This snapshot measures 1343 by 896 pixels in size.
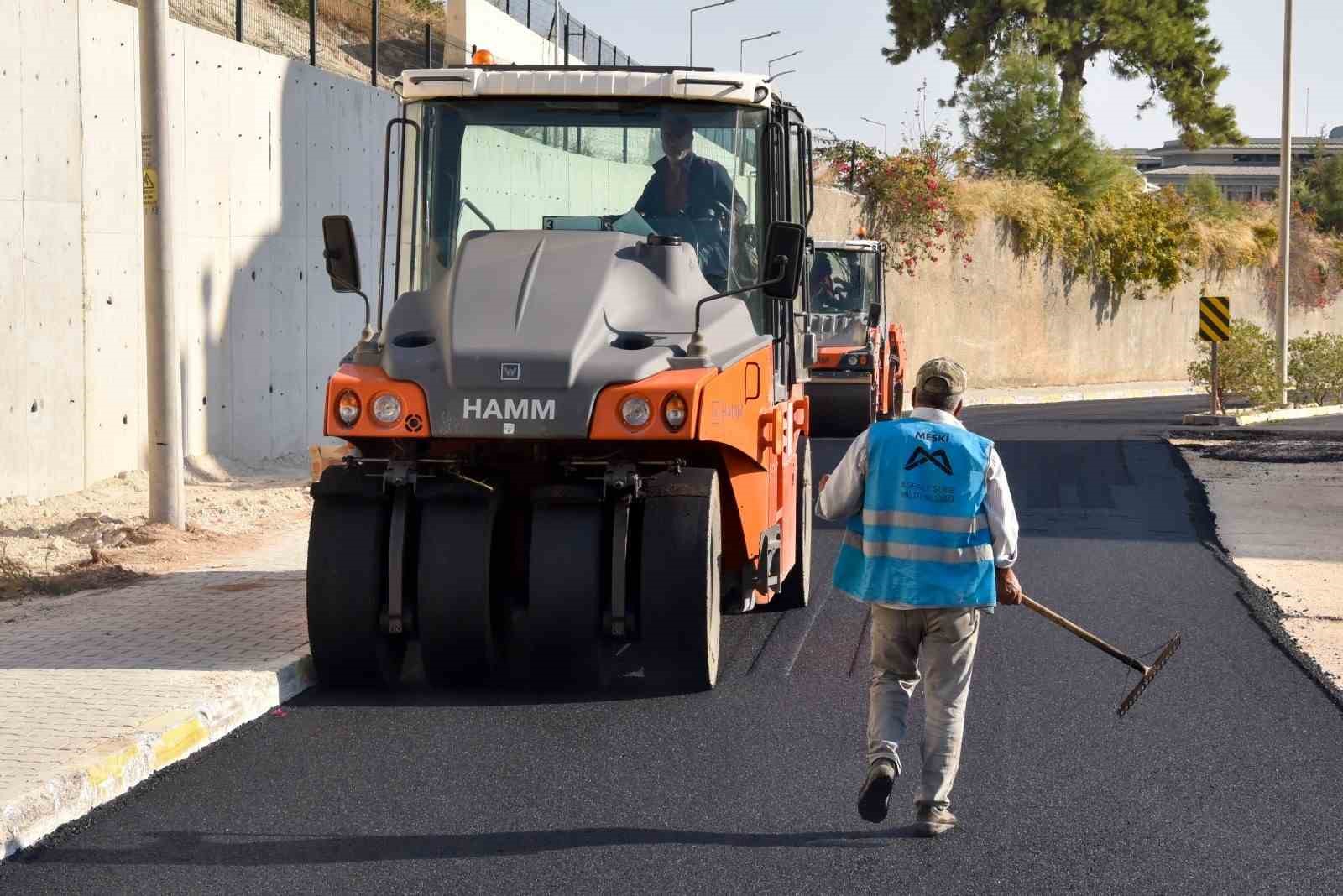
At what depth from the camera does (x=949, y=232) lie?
134 ft

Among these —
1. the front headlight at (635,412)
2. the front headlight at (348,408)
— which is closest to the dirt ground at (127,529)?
the front headlight at (348,408)

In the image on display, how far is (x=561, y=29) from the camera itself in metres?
35.2

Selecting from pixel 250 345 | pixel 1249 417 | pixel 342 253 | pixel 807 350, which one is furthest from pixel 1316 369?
pixel 342 253

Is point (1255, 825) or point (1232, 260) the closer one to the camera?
point (1255, 825)

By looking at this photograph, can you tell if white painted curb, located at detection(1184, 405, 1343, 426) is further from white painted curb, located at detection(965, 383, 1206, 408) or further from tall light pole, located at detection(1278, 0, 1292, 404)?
white painted curb, located at detection(965, 383, 1206, 408)

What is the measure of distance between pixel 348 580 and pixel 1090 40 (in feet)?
153

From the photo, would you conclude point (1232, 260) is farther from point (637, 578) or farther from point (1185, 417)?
point (637, 578)

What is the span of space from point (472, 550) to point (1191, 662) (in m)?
3.91

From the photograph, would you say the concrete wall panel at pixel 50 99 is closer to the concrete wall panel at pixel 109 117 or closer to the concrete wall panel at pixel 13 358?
the concrete wall panel at pixel 109 117

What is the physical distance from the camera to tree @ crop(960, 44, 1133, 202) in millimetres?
46000

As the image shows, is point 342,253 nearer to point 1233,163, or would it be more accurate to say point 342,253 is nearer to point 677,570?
point 677,570

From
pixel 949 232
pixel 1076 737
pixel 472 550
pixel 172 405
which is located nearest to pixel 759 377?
pixel 472 550

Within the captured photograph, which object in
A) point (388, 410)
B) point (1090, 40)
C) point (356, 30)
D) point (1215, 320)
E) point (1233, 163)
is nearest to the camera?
point (388, 410)

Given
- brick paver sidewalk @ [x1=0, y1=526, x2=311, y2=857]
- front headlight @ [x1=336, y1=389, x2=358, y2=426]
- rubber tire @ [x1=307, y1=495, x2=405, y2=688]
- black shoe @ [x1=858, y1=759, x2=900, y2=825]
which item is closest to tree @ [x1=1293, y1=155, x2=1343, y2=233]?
brick paver sidewalk @ [x1=0, y1=526, x2=311, y2=857]
